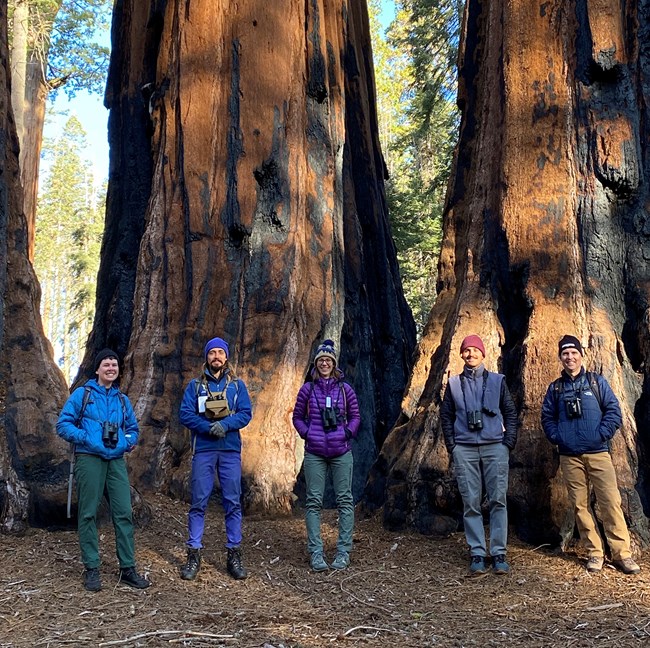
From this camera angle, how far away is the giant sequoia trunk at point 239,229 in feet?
30.2

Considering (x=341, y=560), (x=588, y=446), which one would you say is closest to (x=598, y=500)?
(x=588, y=446)

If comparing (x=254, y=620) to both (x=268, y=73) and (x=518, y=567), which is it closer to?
(x=518, y=567)

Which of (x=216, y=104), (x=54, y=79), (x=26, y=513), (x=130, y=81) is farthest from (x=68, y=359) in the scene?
(x=26, y=513)

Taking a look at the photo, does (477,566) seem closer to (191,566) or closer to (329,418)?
(329,418)

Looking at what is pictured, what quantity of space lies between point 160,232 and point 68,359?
37.3m

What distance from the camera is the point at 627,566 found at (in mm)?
5879

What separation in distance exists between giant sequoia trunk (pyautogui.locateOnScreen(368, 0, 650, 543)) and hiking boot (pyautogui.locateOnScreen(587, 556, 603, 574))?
1.74ft

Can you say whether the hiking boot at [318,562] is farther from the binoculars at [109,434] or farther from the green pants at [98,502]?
the binoculars at [109,434]

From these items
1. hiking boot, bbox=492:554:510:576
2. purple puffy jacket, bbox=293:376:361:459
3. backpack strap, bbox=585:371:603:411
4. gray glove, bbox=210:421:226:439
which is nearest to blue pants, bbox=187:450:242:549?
gray glove, bbox=210:421:226:439

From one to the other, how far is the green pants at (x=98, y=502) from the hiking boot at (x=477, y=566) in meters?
2.65

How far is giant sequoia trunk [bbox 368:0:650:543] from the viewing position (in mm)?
7066

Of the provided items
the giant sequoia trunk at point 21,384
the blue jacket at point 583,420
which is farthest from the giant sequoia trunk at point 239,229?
the blue jacket at point 583,420

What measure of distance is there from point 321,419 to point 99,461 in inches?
74.0

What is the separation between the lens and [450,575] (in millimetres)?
6121
